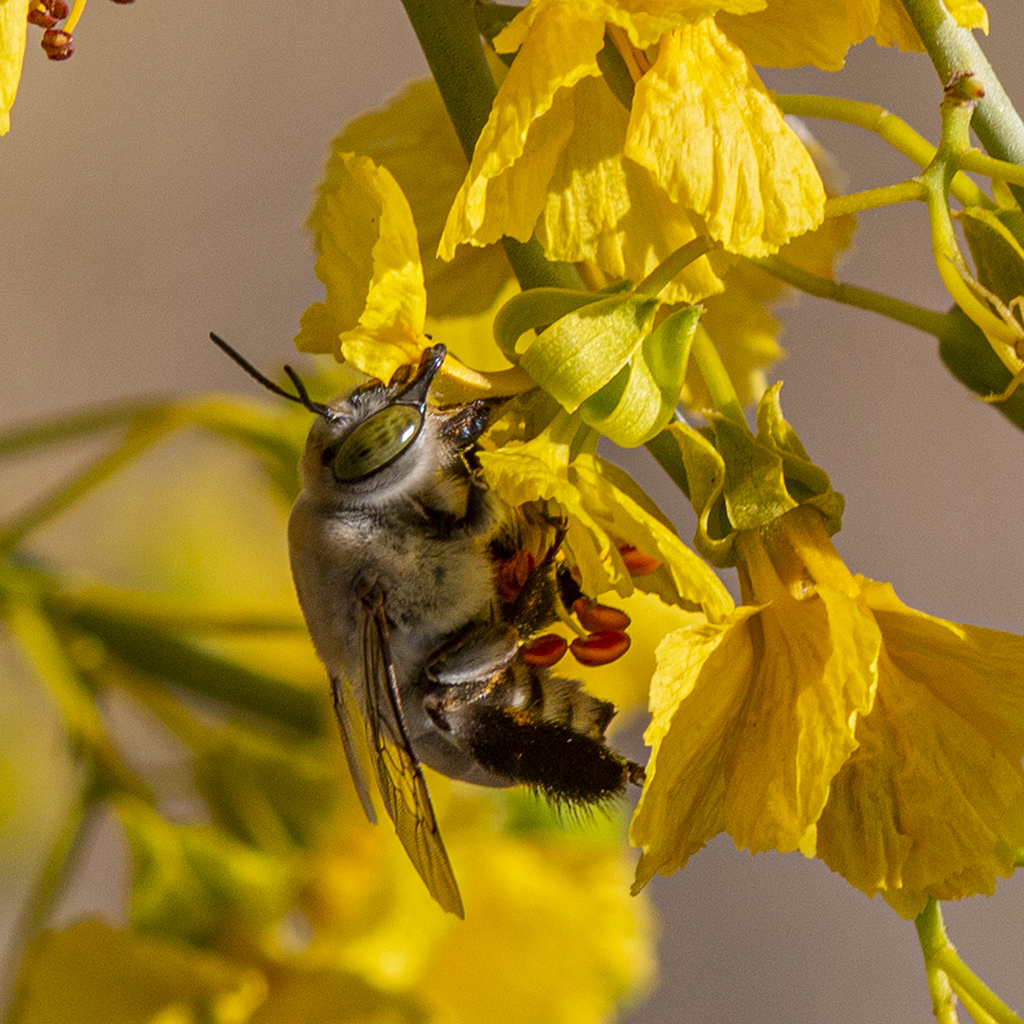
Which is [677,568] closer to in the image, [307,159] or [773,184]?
[773,184]

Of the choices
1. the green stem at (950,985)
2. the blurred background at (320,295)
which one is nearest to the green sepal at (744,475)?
the green stem at (950,985)

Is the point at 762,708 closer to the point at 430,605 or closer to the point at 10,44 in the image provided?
the point at 430,605

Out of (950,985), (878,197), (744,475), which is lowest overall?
(950,985)

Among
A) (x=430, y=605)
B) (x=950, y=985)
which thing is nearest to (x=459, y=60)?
(x=430, y=605)

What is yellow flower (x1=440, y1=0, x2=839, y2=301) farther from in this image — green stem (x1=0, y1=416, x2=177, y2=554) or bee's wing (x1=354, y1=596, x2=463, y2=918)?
green stem (x1=0, y1=416, x2=177, y2=554)

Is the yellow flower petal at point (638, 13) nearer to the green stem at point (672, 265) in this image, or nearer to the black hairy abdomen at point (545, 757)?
the green stem at point (672, 265)

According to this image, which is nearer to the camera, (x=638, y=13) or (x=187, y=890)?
(x=638, y=13)
